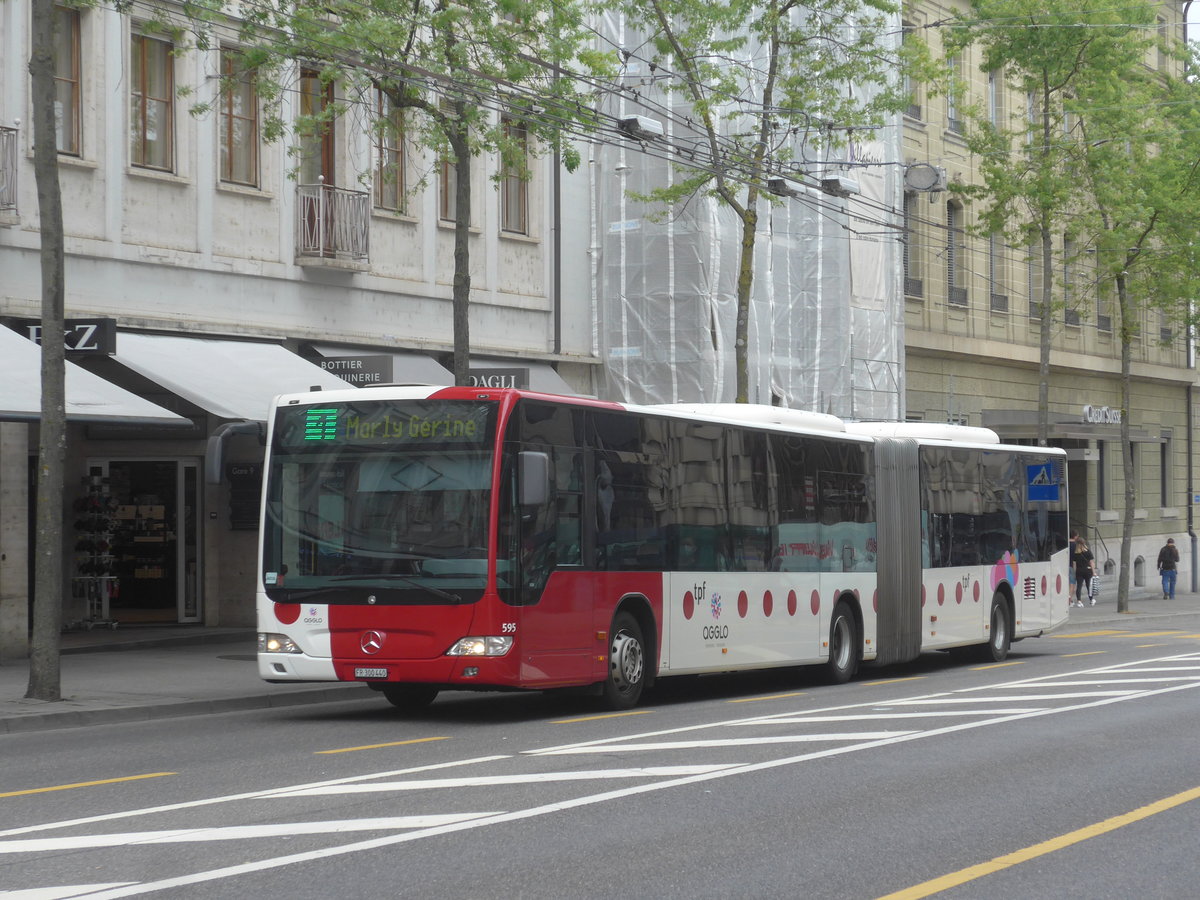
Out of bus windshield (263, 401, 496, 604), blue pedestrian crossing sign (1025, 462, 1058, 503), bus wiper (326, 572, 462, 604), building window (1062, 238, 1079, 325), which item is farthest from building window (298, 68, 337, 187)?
building window (1062, 238, 1079, 325)

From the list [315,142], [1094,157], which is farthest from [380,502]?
[1094,157]

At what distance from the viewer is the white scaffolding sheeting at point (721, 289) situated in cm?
3152

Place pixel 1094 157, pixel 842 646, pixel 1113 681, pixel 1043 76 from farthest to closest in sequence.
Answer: pixel 1094 157 → pixel 1043 76 → pixel 842 646 → pixel 1113 681

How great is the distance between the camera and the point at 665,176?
103ft

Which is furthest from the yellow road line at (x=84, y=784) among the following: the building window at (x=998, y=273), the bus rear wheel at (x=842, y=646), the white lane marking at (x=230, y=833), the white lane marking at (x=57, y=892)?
the building window at (x=998, y=273)

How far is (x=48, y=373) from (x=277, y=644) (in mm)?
3407

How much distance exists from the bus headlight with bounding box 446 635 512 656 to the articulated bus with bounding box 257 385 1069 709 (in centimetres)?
2

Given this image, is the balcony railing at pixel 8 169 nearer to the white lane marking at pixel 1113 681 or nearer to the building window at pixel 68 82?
the building window at pixel 68 82

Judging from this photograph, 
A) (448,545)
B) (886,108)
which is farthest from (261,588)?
(886,108)

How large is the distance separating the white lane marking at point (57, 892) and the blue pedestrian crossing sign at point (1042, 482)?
20491 millimetres

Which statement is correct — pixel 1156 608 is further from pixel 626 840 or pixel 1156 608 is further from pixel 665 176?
pixel 626 840

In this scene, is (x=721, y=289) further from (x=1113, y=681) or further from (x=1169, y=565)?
(x=1169, y=565)

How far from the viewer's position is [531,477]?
48.4 feet

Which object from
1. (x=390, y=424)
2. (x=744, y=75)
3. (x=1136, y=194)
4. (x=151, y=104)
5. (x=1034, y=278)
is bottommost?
(x=390, y=424)
